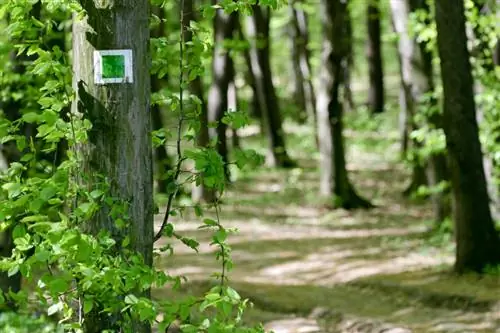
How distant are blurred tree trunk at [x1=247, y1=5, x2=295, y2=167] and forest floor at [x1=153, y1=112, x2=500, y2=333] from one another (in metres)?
1.23

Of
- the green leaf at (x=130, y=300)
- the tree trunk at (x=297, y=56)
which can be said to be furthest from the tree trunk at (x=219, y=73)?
the green leaf at (x=130, y=300)

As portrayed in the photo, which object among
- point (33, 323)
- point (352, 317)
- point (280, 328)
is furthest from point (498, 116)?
point (33, 323)

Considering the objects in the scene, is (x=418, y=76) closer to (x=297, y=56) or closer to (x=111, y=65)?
(x=111, y=65)

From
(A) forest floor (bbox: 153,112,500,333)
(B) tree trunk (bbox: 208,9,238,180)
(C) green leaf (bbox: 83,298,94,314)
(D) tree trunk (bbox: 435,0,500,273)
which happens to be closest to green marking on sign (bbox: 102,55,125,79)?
(A) forest floor (bbox: 153,112,500,333)

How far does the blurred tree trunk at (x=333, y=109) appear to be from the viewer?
19.1m

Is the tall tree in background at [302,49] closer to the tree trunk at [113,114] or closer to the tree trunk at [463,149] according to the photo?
the tree trunk at [463,149]

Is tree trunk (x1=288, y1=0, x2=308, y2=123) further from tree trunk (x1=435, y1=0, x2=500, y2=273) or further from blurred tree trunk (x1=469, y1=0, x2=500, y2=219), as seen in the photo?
tree trunk (x1=435, y1=0, x2=500, y2=273)

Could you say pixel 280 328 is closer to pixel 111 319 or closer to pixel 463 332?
pixel 463 332

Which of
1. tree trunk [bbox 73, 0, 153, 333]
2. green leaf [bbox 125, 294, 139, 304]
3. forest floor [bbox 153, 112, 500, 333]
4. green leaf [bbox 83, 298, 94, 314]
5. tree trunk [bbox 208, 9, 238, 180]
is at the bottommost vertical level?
forest floor [bbox 153, 112, 500, 333]

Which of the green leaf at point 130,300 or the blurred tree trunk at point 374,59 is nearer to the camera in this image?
the green leaf at point 130,300

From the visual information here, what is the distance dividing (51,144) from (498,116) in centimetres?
896

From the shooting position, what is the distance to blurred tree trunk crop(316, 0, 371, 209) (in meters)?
19.1

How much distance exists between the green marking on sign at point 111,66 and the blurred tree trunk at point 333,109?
1491 cm

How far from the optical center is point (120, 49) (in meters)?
4.47
